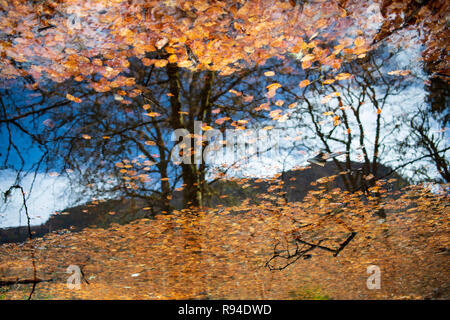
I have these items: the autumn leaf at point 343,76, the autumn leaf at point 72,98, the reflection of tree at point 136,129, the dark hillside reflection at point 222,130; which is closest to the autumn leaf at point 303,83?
the dark hillside reflection at point 222,130

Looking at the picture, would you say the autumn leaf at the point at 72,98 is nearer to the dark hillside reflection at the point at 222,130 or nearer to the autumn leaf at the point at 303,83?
the dark hillside reflection at the point at 222,130

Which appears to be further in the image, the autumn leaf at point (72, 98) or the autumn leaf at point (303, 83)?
the autumn leaf at point (303, 83)

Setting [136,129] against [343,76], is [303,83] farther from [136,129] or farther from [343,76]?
[136,129]

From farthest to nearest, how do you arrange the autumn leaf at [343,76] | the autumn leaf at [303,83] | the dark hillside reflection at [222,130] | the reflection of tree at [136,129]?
the autumn leaf at [343,76] → the autumn leaf at [303,83] → the reflection of tree at [136,129] → the dark hillside reflection at [222,130]

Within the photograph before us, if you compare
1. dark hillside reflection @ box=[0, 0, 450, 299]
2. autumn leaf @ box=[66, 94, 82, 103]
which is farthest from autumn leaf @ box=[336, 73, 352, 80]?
autumn leaf @ box=[66, 94, 82, 103]

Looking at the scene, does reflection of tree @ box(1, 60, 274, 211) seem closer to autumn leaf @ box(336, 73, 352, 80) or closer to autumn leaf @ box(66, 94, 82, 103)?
autumn leaf @ box(66, 94, 82, 103)

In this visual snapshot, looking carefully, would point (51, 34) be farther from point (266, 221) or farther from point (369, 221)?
point (369, 221)

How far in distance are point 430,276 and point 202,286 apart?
15.5 ft

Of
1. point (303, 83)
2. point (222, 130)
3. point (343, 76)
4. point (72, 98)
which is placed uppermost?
point (343, 76)

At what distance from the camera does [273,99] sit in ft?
14.6

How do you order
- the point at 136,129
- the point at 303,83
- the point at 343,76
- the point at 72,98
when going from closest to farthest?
the point at 72,98
the point at 136,129
the point at 303,83
the point at 343,76

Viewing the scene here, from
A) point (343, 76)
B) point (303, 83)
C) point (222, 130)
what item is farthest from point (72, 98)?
point (343, 76)

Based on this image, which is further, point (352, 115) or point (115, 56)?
point (352, 115)

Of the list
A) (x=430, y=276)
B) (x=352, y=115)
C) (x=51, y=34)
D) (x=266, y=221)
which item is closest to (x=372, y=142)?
(x=352, y=115)
